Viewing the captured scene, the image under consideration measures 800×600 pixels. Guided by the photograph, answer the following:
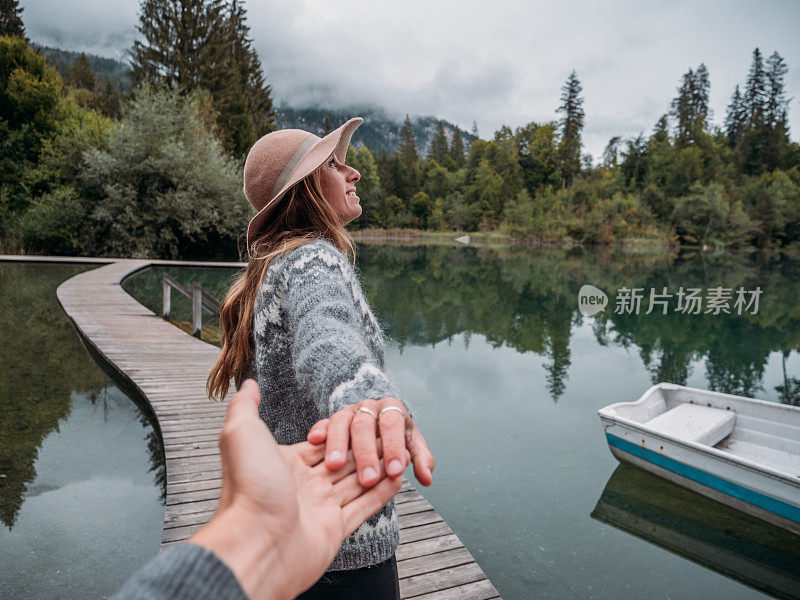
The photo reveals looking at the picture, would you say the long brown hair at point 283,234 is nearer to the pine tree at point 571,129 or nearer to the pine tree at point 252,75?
the pine tree at point 252,75

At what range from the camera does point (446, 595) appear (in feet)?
8.24

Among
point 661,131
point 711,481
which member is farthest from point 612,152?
point 711,481

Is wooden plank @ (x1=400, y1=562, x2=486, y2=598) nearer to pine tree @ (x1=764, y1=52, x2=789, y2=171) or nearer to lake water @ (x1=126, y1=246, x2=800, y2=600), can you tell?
lake water @ (x1=126, y1=246, x2=800, y2=600)

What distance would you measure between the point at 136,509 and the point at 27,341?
18.2ft

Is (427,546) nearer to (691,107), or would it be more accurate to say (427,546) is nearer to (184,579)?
(184,579)

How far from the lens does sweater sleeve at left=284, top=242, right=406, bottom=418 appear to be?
2.42ft

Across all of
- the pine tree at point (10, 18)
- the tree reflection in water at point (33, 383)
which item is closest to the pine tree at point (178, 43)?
the pine tree at point (10, 18)

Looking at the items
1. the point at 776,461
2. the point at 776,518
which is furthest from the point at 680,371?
the point at 776,518

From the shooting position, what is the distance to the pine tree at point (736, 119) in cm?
6284

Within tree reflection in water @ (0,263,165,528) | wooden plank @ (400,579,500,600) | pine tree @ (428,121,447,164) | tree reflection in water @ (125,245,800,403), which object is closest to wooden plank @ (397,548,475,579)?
wooden plank @ (400,579,500,600)

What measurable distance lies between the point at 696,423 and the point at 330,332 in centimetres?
621

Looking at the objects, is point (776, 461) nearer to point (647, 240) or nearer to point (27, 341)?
point (27, 341)

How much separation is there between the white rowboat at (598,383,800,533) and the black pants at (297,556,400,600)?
4.78 meters

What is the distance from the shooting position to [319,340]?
821 mm
